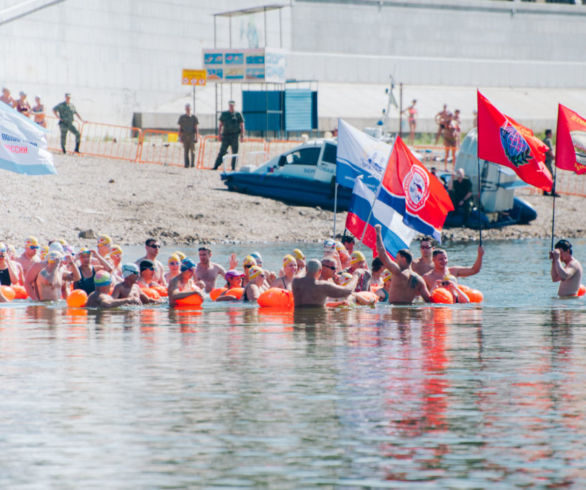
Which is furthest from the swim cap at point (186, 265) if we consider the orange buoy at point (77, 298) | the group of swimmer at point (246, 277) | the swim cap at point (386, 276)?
the swim cap at point (386, 276)

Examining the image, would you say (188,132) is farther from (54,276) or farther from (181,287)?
(181,287)

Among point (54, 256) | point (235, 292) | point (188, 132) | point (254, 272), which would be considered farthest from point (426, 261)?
point (188, 132)

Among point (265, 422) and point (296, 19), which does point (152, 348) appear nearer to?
point (265, 422)

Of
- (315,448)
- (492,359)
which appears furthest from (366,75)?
(315,448)

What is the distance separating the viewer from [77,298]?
1875 cm

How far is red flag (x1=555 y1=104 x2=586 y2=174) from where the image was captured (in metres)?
19.0

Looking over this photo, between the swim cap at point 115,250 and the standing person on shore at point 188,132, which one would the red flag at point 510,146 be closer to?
the swim cap at point 115,250

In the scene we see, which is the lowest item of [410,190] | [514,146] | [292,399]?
[292,399]

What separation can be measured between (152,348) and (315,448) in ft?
18.3

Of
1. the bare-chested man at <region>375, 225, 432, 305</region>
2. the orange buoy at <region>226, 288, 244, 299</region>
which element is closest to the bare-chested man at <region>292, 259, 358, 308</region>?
the bare-chested man at <region>375, 225, 432, 305</region>

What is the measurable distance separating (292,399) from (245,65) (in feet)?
96.1

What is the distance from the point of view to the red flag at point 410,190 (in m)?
19.1

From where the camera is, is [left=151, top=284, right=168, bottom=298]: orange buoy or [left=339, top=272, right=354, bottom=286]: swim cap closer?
[left=339, top=272, right=354, bottom=286]: swim cap

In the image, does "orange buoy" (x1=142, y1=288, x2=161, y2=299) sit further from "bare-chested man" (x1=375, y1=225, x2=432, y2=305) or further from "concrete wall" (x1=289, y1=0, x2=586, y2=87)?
"concrete wall" (x1=289, y1=0, x2=586, y2=87)
